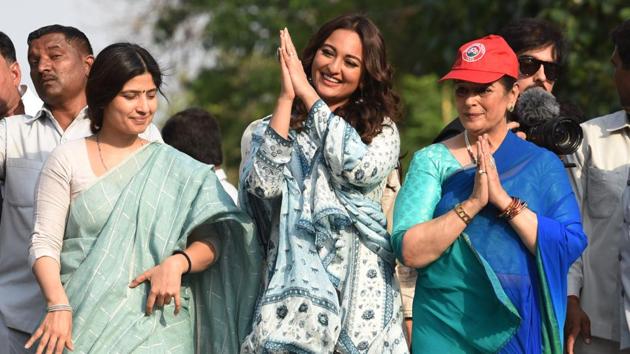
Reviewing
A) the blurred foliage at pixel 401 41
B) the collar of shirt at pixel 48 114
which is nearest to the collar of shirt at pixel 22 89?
the collar of shirt at pixel 48 114

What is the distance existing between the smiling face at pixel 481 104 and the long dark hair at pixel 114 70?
1.25m

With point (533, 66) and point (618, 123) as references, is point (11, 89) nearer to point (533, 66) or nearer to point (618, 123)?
point (533, 66)

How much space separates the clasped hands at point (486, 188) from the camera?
5148 millimetres

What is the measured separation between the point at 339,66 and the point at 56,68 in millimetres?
1551

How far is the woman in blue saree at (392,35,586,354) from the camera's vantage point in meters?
5.18

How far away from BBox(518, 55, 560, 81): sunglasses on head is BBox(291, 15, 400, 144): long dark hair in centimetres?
94

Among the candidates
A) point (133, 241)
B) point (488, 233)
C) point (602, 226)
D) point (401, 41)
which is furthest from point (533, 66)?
point (401, 41)

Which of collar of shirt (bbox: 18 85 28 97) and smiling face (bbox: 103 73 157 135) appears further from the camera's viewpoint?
collar of shirt (bbox: 18 85 28 97)

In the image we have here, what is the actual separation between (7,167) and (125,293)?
1.11 m

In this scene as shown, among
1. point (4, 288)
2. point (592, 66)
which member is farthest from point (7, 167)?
point (592, 66)

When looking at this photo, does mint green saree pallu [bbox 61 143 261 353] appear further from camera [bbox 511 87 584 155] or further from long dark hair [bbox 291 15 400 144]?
camera [bbox 511 87 584 155]

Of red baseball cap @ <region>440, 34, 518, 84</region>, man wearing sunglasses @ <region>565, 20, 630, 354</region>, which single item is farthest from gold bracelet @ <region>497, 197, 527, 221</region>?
man wearing sunglasses @ <region>565, 20, 630, 354</region>

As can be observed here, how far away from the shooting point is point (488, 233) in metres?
5.24

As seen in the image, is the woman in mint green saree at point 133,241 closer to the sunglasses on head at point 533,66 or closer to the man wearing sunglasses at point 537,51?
the man wearing sunglasses at point 537,51
